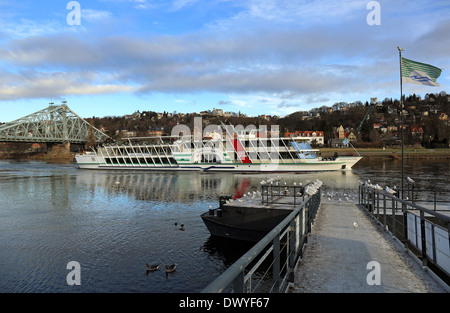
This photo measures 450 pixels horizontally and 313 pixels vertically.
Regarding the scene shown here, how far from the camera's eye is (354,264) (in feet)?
18.8

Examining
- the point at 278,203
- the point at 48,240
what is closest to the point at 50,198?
the point at 48,240

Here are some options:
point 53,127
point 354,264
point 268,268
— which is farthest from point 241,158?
point 53,127

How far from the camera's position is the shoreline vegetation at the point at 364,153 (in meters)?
74.6

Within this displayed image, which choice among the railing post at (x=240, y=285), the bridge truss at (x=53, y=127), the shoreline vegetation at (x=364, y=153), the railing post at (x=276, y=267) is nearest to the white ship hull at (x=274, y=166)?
the shoreline vegetation at (x=364, y=153)

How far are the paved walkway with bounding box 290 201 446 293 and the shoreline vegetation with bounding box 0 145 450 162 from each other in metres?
50.2

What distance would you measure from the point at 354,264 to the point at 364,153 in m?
85.3

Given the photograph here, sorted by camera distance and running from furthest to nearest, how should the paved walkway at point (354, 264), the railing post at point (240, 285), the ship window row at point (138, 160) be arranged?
1. the ship window row at point (138, 160)
2. the paved walkway at point (354, 264)
3. the railing post at point (240, 285)

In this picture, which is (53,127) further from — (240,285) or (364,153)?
(240,285)

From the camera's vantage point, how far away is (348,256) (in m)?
6.24

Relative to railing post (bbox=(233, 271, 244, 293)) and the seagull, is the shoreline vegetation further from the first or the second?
railing post (bbox=(233, 271, 244, 293))

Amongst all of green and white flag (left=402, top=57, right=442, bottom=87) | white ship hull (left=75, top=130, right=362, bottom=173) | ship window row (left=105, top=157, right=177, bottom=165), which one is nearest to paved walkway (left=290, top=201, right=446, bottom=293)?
green and white flag (left=402, top=57, right=442, bottom=87)

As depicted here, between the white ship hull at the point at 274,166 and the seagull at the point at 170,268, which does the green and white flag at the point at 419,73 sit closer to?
the seagull at the point at 170,268

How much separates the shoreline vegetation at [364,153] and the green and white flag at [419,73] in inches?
1637
